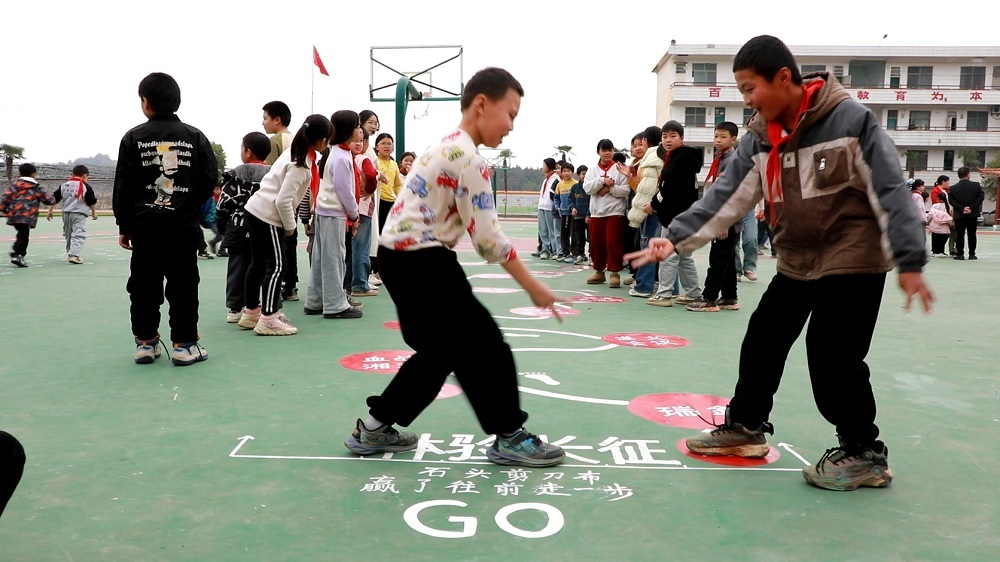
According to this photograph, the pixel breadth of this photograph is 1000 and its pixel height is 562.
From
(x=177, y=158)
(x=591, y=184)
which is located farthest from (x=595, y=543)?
(x=591, y=184)

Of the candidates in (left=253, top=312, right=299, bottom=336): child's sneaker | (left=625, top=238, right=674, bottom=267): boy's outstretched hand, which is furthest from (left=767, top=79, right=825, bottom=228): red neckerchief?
(left=253, top=312, right=299, bottom=336): child's sneaker

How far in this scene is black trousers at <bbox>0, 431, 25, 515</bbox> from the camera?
1.89 meters

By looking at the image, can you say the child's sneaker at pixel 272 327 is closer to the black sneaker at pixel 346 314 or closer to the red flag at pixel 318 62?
the black sneaker at pixel 346 314

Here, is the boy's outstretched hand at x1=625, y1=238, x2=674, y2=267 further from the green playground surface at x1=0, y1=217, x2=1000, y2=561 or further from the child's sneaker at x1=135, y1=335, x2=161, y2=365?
the child's sneaker at x1=135, y1=335, x2=161, y2=365

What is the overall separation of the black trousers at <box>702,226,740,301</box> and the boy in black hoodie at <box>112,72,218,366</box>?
14.6 ft

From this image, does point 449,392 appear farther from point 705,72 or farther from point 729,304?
point 705,72

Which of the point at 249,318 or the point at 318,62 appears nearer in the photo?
the point at 249,318

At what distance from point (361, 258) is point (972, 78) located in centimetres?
5838

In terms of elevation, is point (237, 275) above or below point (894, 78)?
below

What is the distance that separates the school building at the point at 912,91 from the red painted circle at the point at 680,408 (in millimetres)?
51489

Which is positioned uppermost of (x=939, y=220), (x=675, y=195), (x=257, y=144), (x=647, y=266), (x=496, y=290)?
(x=257, y=144)

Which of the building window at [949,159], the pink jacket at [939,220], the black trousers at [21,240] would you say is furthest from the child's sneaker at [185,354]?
the building window at [949,159]

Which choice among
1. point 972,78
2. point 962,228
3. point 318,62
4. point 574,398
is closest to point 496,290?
point 574,398

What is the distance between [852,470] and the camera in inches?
111
